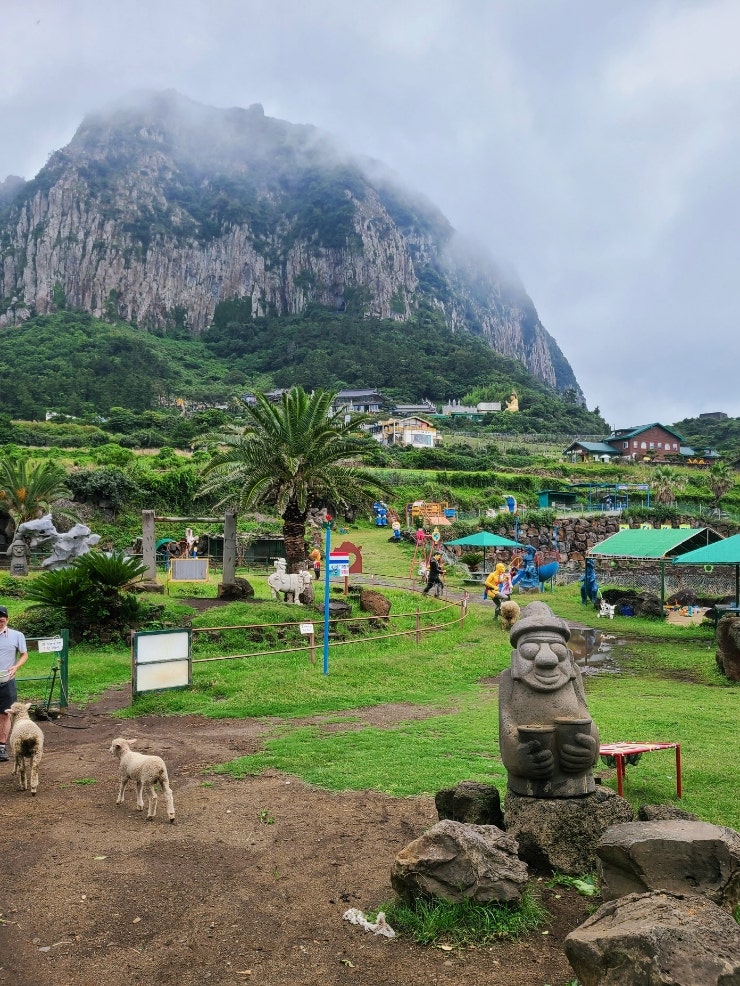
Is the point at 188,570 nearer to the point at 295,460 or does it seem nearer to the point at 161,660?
the point at 295,460

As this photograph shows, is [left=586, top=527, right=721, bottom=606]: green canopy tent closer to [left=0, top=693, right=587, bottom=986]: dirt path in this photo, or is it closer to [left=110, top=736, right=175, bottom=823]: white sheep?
[left=0, top=693, right=587, bottom=986]: dirt path

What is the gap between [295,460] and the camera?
18766mm

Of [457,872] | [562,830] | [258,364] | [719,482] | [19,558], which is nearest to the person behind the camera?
[457,872]

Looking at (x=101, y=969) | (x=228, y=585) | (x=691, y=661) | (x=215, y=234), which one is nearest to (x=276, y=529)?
(x=228, y=585)

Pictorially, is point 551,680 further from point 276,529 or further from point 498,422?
point 498,422

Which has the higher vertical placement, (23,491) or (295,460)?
(295,460)

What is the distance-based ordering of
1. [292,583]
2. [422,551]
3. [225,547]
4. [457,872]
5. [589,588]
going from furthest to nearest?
[422,551]
[589,588]
[225,547]
[292,583]
[457,872]

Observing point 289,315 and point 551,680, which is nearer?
point 551,680

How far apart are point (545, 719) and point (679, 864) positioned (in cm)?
164

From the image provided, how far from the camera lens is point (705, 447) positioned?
93.5 meters

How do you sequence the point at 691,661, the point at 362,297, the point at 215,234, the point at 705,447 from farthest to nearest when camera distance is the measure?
the point at 215,234
the point at 362,297
the point at 705,447
the point at 691,661

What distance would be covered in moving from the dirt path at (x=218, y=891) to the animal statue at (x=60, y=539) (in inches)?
778

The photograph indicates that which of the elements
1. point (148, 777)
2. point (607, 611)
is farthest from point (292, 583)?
point (148, 777)

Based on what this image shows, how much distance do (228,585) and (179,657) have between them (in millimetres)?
8426
